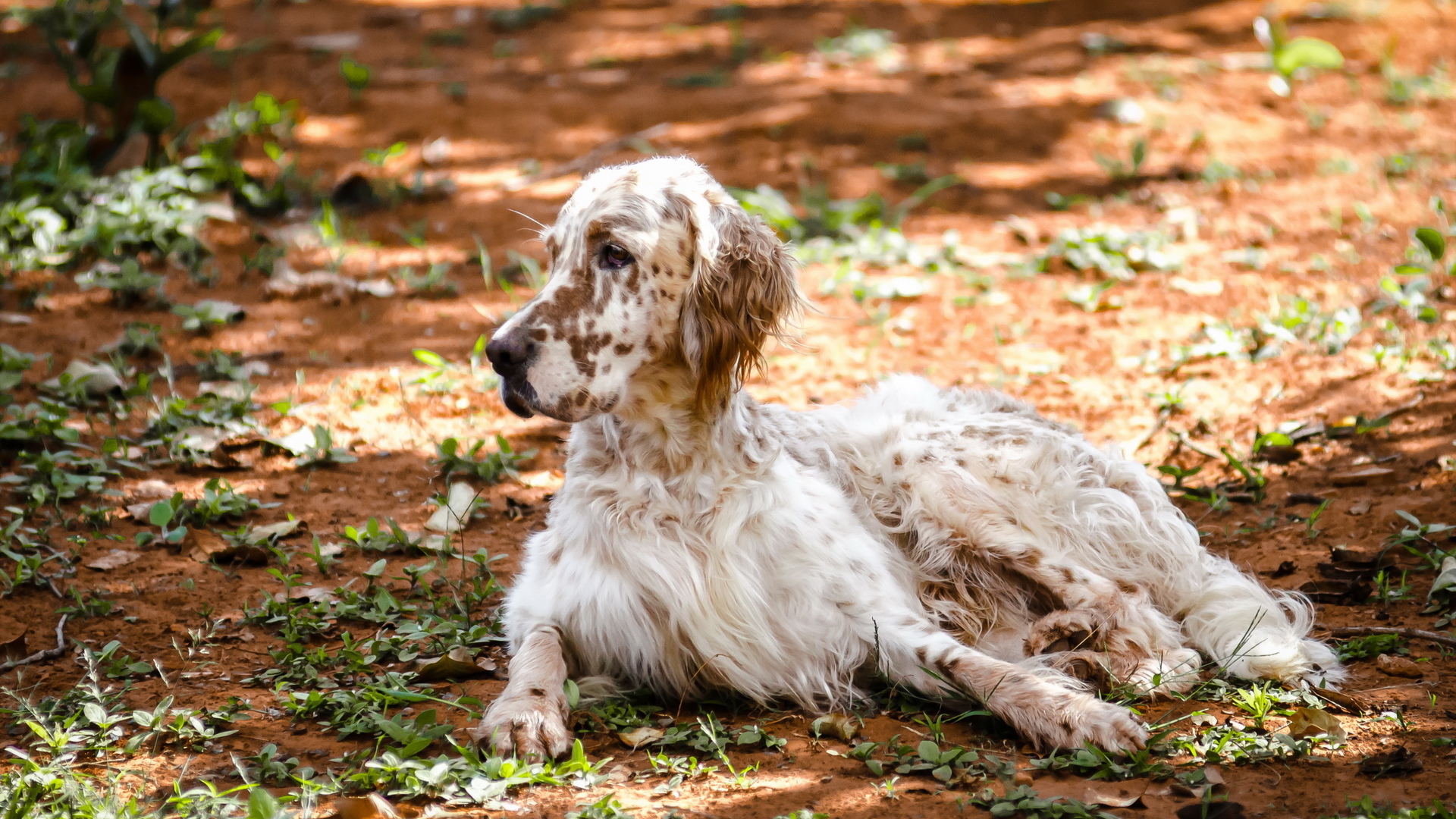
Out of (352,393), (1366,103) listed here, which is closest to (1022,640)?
(352,393)

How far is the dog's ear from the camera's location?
3186mm

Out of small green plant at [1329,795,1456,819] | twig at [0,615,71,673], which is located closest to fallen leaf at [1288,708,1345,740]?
small green plant at [1329,795,1456,819]

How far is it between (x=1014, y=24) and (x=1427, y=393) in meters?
7.56

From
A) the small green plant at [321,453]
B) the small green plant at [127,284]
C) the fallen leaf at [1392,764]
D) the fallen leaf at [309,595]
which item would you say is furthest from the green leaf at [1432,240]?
the small green plant at [127,284]

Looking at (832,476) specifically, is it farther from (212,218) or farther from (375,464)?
(212,218)

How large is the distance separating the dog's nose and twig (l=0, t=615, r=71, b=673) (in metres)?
1.61

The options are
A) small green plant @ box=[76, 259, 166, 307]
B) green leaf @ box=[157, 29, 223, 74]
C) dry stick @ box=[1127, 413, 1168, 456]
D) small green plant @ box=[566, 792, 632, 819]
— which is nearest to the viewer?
small green plant @ box=[566, 792, 632, 819]

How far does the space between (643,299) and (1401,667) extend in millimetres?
2302

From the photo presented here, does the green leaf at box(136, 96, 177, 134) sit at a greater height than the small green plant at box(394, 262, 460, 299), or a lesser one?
greater

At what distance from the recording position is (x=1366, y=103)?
30.9 ft

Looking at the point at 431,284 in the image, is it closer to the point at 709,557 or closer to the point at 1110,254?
the point at 709,557

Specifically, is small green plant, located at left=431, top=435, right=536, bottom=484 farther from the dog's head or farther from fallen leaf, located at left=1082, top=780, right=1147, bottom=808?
fallen leaf, located at left=1082, top=780, right=1147, bottom=808

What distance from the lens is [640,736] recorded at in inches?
119

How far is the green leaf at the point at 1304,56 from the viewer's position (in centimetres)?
978
